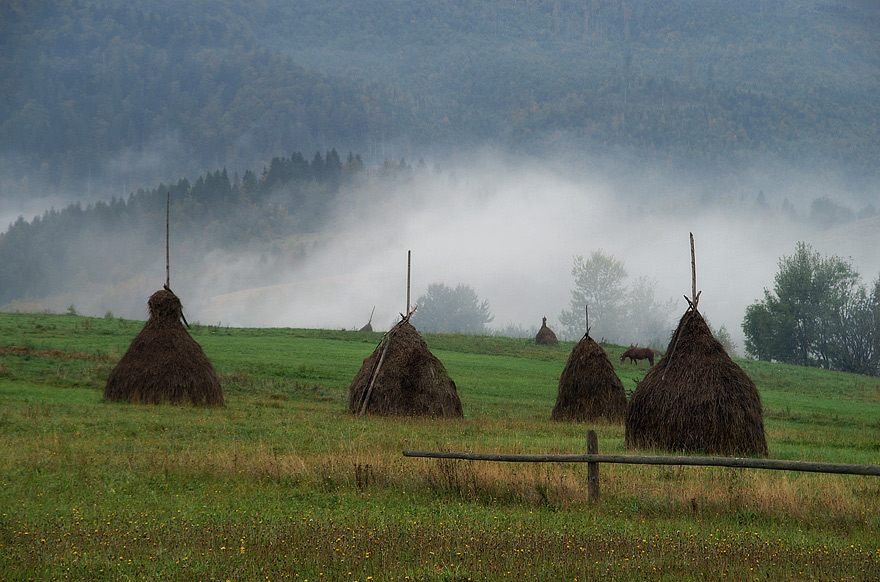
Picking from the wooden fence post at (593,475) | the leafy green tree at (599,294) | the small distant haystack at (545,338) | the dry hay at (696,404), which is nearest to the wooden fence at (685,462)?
the wooden fence post at (593,475)

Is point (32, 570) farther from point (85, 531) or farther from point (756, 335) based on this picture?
point (756, 335)

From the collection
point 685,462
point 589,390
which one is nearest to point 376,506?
point 685,462

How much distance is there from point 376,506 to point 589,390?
1624 centimetres

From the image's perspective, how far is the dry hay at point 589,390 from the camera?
86.9ft

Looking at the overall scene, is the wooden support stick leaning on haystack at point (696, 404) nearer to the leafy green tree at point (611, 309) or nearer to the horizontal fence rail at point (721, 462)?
the horizontal fence rail at point (721, 462)

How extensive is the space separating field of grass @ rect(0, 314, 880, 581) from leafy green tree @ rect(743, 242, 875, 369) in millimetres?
83650

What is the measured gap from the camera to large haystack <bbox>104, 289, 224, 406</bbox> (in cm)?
2447

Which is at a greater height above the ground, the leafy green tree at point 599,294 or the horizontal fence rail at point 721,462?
the leafy green tree at point 599,294

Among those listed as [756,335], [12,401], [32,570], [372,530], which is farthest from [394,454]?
[756,335]

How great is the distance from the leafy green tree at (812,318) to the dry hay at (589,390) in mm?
81483

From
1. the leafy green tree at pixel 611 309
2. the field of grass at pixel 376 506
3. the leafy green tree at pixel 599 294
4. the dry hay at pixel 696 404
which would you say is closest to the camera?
the field of grass at pixel 376 506

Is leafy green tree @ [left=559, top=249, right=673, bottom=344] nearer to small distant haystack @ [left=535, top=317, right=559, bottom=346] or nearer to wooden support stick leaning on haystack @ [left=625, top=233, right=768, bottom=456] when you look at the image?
small distant haystack @ [left=535, top=317, right=559, bottom=346]

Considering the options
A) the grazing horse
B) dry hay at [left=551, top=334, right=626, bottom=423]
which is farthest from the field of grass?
the grazing horse

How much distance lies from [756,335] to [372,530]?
4037 inches
